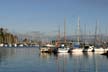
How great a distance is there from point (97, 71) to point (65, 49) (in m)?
60.5

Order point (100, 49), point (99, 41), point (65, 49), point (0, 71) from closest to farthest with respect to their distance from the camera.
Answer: point (0, 71) → point (65, 49) → point (100, 49) → point (99, 41)

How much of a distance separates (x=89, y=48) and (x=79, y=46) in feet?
15.4

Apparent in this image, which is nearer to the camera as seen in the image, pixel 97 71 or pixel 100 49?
pixel 97 71

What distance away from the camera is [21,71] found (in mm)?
46781

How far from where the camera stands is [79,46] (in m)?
117

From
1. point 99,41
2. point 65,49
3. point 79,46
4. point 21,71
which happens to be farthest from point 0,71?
point 99,41

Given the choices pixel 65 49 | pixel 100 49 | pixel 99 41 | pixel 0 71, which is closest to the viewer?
pixel 0 71

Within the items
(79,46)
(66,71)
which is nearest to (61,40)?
(79,46)

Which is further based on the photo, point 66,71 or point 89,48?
point 89,48

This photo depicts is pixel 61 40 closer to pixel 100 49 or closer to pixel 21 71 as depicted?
pixel 100 49

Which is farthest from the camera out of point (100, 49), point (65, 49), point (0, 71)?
point (100, 49)

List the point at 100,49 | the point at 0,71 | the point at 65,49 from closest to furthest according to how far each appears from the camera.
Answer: the point at 0,71, the point at 65,49, the point at 100,49

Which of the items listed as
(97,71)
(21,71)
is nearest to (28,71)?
(21,71)

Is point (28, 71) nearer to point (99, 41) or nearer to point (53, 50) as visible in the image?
point (53, 50)
